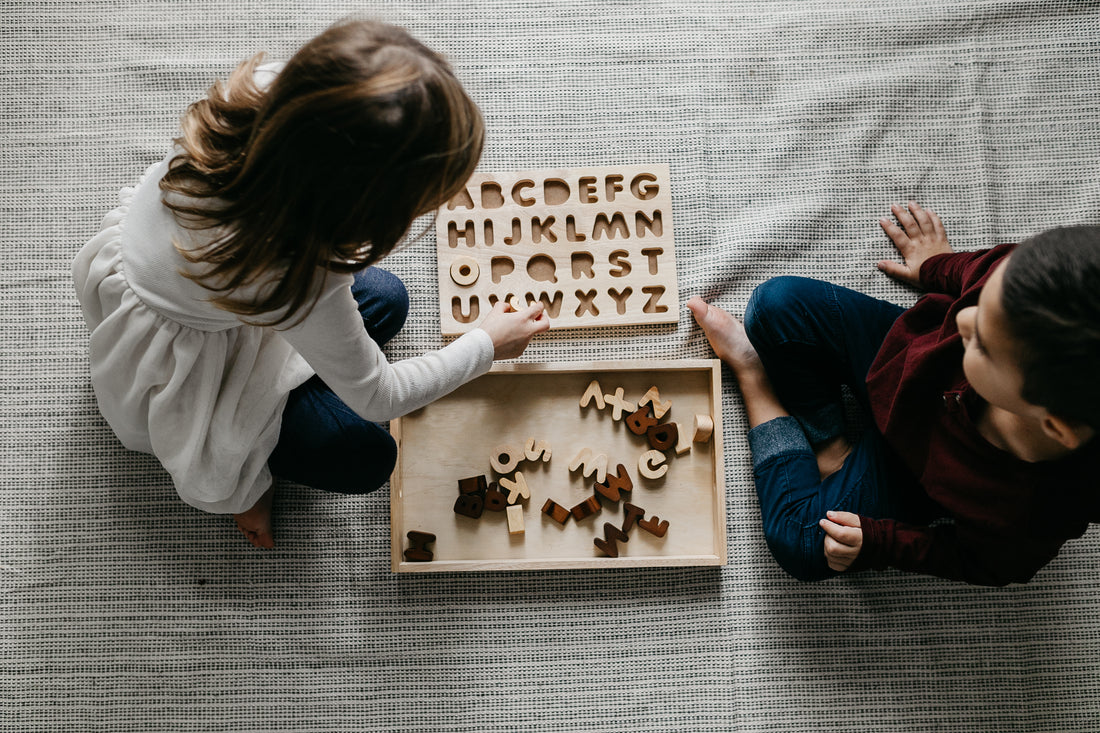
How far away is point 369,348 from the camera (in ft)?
2.47

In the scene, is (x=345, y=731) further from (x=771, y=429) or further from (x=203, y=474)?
(x=771, y=429)

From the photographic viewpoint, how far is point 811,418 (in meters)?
1.03

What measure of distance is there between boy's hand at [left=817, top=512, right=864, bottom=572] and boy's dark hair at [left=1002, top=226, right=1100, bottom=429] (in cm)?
29

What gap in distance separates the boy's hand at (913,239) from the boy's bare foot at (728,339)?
0.74ft

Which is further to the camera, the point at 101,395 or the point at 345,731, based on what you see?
the point at 345,731

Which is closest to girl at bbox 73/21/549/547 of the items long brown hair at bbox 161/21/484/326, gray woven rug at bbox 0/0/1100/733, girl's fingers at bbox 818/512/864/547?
long brown hair at bbox 161/21/484/326

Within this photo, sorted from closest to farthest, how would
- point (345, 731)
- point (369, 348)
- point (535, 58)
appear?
point (369, 348)
point (345, 731)
point (535, 58)

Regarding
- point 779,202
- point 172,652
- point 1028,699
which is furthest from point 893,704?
point 172,652

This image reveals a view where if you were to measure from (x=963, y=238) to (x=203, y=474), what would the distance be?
101 cm

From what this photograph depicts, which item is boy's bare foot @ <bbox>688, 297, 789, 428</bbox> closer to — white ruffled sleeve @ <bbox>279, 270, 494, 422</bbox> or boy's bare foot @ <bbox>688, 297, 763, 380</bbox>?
boy's bare foot @ <bbox>688, 297, 763, 380</bbox>

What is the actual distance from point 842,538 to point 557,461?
1.18 feet

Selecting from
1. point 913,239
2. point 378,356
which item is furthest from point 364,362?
point 913,239

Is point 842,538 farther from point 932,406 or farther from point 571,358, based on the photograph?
point 571,358

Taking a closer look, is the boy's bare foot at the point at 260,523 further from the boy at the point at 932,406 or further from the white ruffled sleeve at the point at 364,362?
the boy at the point at 932,406
